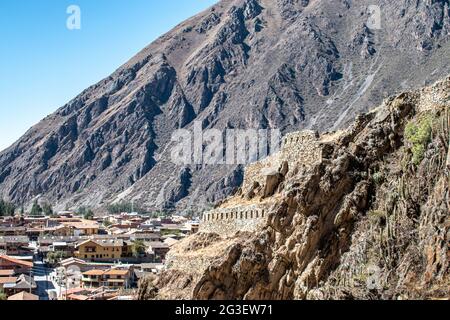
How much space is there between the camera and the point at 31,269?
319 ft

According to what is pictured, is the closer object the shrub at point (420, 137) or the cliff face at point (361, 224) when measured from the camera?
the cliff face at point (361, 224)

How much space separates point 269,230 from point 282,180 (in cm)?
533

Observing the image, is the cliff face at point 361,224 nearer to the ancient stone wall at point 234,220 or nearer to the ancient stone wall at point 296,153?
the ancient stone wall at point 296,153

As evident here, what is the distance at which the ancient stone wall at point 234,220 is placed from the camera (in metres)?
42.8

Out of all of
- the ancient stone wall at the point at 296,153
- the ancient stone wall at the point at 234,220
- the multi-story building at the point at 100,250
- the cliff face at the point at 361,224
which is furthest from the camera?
the multi-story building at the point at 100,250

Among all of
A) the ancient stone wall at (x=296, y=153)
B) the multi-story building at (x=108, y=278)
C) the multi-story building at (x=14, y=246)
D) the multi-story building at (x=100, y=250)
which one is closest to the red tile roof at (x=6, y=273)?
the multi-story building at (x=108, y=278)

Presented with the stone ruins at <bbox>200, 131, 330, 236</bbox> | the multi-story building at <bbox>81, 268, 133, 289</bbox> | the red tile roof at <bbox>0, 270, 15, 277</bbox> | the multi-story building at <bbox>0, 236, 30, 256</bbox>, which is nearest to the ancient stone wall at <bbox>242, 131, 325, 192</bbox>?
→ the stone ruins at <bbox>200, 131, 330, 236</bbox>

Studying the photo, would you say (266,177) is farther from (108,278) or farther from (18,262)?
(18,262)

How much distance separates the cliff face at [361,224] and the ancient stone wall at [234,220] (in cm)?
102

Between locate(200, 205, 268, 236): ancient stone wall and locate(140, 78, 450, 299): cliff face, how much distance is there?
3.34ft

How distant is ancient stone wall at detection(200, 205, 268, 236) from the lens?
4284 centimetres

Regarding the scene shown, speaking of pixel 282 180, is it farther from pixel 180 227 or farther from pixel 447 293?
pixel 180 227
